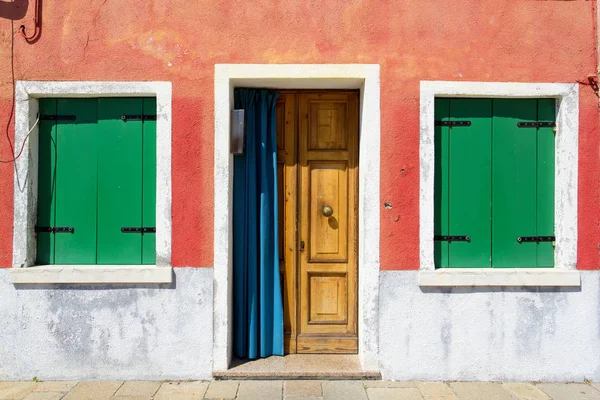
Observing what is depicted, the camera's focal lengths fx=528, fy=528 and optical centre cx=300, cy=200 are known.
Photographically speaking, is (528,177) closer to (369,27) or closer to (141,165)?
(369,27)

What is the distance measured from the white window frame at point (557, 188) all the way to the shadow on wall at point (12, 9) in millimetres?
3576

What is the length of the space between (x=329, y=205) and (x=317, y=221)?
19 cm

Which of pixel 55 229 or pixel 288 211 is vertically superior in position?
pixel 288 211

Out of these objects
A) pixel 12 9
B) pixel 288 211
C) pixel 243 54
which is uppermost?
pixel 12 9

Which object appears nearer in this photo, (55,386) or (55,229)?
(55,386)

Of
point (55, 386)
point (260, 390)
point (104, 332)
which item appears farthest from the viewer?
point (104, 332)

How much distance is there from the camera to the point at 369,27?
4.62 m

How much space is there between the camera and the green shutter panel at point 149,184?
15.4ft

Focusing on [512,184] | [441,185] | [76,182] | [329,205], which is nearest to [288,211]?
[329,205]

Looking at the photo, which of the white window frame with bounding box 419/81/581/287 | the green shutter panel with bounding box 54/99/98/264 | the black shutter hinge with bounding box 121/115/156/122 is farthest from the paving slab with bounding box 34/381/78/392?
the white window frame with bounding box 419/81/581/287

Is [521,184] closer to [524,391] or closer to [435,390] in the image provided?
[524,391]

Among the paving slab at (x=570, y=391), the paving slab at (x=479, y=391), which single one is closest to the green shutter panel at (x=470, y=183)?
the paving slab at (x=479, y=391)

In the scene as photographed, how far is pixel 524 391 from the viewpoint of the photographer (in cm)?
440

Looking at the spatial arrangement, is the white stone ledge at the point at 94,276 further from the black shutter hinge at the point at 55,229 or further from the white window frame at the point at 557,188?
the white window frame at the point at 557,188
